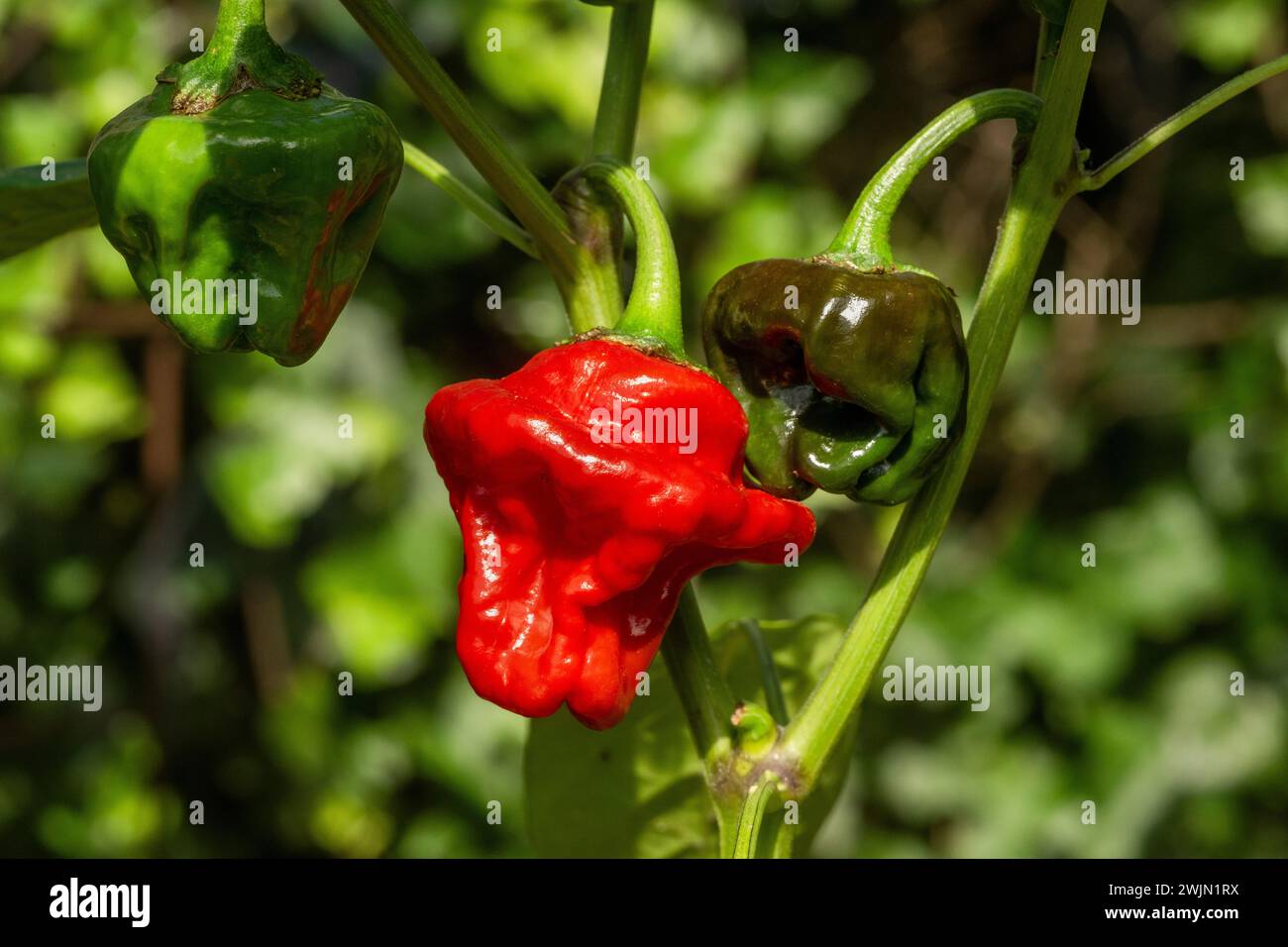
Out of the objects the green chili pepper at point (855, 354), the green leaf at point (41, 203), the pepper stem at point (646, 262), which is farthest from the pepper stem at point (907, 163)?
the green leaf at point (41, 203)

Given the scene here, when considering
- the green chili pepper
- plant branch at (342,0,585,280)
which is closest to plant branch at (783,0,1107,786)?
the green chili pepper

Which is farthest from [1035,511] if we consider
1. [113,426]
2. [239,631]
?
[113,426]

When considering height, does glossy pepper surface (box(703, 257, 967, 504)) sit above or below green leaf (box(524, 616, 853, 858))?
above

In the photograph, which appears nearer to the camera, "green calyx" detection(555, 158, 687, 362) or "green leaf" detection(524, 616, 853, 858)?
"green calyx" detection(555, 158, 687, 362)

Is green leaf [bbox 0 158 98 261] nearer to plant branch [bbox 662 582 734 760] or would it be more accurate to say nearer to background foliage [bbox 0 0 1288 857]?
plant branch [bbox 662 582 734 760]

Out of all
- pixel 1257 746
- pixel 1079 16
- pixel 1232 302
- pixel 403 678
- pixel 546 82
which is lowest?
pixel 1257 746
